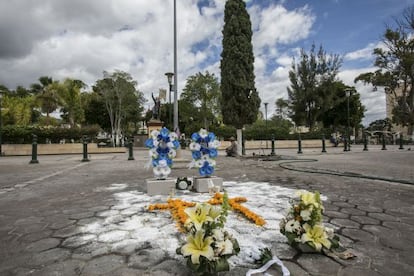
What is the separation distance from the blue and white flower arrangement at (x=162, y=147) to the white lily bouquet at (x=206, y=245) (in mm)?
2663

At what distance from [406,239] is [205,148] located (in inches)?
113

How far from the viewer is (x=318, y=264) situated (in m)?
1.97

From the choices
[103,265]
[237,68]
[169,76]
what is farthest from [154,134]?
[237,68]

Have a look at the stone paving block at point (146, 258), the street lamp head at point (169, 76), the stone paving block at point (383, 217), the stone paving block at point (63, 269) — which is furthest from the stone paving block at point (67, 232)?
the street lamp head at point (169, 76)

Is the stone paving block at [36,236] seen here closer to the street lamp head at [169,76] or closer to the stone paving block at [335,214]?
the stone paving block at [335,214]

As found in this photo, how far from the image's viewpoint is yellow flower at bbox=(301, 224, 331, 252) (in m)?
2.05

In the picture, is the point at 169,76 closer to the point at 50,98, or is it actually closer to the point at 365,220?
the point at 365,220

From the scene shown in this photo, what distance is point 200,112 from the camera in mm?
38656

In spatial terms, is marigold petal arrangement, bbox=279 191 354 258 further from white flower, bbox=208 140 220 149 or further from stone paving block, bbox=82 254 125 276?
white flower, bbox=208 140 220 149

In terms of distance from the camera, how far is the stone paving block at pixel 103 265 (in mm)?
1891

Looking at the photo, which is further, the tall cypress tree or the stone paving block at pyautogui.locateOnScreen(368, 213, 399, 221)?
the tall cypress tree

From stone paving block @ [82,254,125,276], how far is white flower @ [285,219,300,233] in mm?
1342

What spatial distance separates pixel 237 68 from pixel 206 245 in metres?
12.9

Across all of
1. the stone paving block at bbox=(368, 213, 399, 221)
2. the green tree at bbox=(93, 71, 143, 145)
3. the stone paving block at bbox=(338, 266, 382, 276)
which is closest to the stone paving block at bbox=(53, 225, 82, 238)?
the stone paving block at bbox=(338, 266, 382, 276)
